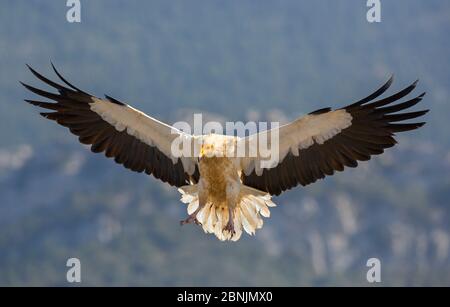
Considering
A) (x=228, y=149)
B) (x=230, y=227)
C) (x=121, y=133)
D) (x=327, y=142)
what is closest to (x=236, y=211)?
(x=230, y=227)

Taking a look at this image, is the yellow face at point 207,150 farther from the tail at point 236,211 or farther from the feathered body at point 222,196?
the tail at point 236,211

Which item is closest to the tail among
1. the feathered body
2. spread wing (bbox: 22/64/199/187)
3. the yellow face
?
the feathered body

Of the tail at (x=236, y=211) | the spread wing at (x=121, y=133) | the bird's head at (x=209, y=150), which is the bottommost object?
the tail at (x=236, y=211)

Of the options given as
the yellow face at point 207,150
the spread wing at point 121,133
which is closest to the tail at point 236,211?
the spread wing at point 121,133

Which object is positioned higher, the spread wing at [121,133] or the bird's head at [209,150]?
the spread wing at [121,133]

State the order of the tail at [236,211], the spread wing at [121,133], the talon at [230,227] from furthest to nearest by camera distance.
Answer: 1. the spread wing at [121,133]
2. the tail at [236,211]
3. the talon at [230,227]

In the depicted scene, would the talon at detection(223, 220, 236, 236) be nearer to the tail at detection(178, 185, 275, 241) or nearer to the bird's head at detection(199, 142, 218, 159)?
the tail at detection(178, 185, 275, 241)

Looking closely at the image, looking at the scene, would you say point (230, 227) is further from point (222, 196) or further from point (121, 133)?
point (121, 133)
